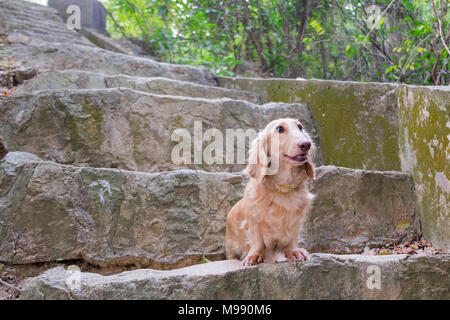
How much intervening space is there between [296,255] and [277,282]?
0.75ft

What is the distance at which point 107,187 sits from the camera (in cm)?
291

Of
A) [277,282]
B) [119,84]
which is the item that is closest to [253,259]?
[277,282]

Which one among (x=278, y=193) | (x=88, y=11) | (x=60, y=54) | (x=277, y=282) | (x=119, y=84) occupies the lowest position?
(x=277, y=282)

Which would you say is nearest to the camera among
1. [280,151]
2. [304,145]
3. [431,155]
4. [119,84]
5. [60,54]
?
[304,145]

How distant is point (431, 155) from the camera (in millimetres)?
3256

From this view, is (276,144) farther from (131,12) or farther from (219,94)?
(131,12)

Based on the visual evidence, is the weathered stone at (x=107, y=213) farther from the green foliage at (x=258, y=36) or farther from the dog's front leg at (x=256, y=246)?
the green foliage at (x=258, y=36)

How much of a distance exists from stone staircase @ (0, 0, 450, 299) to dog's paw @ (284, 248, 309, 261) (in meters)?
0.08

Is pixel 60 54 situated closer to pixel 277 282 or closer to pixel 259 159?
pixel 259 159

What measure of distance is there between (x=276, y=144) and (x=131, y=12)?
6488 millimetres

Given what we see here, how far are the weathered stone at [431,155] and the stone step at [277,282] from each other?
2.91 feet

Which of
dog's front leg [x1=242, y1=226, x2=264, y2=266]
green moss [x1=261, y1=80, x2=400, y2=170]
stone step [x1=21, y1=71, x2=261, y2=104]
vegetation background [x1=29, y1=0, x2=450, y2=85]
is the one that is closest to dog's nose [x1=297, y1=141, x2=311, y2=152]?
dog's front leg [x1=242, y1=226, x2=264, y2=266]
